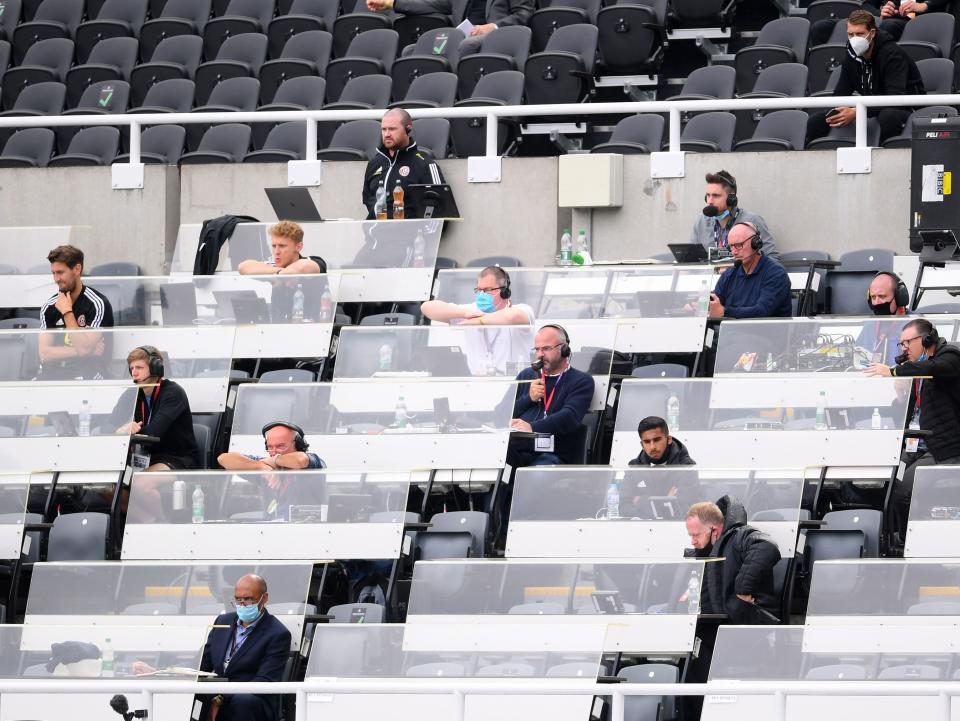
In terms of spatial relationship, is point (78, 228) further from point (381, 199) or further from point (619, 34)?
point (619, 34)

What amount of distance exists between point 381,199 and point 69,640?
4577 mm

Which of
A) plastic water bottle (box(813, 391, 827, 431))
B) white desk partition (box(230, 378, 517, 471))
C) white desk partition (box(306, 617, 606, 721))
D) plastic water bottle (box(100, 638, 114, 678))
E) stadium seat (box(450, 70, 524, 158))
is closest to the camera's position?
white desk partition (box(306, 617, 606, 721))

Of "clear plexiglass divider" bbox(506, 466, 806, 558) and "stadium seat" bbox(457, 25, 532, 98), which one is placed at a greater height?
"stadium seat" bbox(457, 25, 532, 98)

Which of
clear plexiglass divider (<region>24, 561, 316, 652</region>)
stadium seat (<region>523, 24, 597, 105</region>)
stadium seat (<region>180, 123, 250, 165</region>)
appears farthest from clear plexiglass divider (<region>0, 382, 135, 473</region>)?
stadium seat (<region>523, 24, 597, 105</region>)

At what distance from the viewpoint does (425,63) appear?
16.5m

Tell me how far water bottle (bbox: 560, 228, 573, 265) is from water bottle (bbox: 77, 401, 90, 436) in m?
3.51

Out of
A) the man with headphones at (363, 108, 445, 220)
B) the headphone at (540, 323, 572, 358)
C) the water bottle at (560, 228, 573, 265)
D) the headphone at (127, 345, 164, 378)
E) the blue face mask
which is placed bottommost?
the headphone at (127, 345, 164, 378)

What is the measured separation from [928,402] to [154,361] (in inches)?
177

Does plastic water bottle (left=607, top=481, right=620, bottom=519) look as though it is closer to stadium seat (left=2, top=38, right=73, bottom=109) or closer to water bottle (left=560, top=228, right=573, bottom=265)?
water bottle (left=560, top=228, right=573, bottom=265)

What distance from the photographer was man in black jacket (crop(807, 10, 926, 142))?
13758 millimetres

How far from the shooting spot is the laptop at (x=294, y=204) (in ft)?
46.0

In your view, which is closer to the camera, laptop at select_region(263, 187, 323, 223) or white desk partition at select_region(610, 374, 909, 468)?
white desk partition at select_region(610, 374, 909, 468)

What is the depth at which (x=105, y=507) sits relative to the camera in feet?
39.8

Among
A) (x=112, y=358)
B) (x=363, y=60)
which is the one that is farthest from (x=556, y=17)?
(x=112, y=358)
